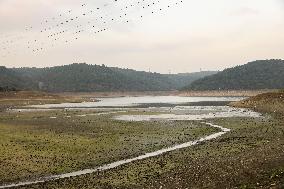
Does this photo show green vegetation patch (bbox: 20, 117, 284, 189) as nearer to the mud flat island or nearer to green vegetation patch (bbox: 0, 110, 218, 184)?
the mud flat island

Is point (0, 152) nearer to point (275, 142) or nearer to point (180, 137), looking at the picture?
→ point (180, 137)

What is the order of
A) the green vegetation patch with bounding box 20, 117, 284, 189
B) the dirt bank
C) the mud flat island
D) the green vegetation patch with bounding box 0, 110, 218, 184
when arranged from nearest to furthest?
the green vegetation patch with bounding box 20, 117, 284, 189 < the mud flat island < the green vegetation patch with bounding box 0, 110, 218, 184 < the dirt bank

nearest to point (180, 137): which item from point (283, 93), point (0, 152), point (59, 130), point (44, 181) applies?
point (59, 130)

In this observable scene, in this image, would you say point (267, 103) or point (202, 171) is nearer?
point (202, 171)

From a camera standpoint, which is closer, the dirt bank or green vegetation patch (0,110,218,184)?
green vegetation patch (0,110,218,184)

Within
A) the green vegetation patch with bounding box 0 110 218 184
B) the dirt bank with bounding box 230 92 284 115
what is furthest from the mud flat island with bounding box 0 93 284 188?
the dirt bank with bounding box 230 92 284 115

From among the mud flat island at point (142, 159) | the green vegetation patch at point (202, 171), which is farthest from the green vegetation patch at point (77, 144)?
the green vegetation patch at point (202, 171)

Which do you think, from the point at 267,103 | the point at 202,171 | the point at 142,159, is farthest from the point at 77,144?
the point at 267,103

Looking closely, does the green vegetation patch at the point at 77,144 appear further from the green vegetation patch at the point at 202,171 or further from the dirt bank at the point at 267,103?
the dirt bank at the point at 267,103

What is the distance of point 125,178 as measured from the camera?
82.6 feet

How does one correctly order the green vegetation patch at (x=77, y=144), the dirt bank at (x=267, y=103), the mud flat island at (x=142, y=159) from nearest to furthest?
the mud flat island at (x=142, y=159) < the green vegetation patch at (x=77, y=144) < the dirt bank at (x=267, y=103)

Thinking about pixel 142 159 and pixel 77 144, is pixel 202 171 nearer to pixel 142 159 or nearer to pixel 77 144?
pixel 142 159

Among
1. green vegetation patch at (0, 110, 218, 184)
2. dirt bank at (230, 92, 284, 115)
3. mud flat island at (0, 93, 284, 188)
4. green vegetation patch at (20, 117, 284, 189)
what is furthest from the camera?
dirt bank at (230, 92, 284, 115)

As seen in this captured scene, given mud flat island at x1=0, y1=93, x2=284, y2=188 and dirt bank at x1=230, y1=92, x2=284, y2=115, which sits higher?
dirt bank at x1=230, y1=92, x2=284, y2=115
